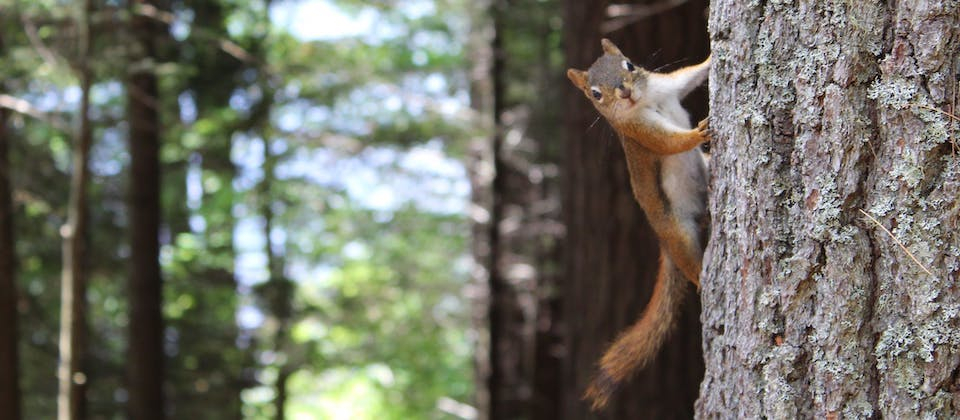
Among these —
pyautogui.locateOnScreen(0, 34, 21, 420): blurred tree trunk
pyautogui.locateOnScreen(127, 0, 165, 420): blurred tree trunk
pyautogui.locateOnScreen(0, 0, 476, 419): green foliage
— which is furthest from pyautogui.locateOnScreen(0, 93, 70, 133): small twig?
pyautogui.locateOnScreen(127, 0, 165, 420): blurred tree trunk

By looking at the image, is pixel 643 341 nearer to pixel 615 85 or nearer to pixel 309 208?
pixel 615 85

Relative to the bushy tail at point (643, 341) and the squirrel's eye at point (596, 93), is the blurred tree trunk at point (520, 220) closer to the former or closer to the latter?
the squirrel's eye at point (596, 93)

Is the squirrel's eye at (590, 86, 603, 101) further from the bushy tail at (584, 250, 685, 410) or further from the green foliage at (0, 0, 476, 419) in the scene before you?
the green foliage at (0, 0, 476, 419)

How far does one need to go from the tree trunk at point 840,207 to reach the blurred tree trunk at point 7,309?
6277 millimetres

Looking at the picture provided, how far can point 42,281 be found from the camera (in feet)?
30.6

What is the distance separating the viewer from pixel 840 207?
1.61 meters

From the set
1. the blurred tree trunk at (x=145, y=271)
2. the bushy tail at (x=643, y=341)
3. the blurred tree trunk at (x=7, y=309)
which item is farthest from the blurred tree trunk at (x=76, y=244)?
the bushy tail at (x=643, y=341)

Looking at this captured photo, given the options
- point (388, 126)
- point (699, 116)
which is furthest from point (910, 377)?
point (388, 126)

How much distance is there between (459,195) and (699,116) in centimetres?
1061

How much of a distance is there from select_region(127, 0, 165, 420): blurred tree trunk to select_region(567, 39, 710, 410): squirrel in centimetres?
604

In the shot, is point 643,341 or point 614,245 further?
point 614,245

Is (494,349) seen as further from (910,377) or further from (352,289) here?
(910,377)

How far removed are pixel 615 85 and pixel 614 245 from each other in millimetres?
2555

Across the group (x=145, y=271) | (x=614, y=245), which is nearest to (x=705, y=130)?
(x=614, y=245)
